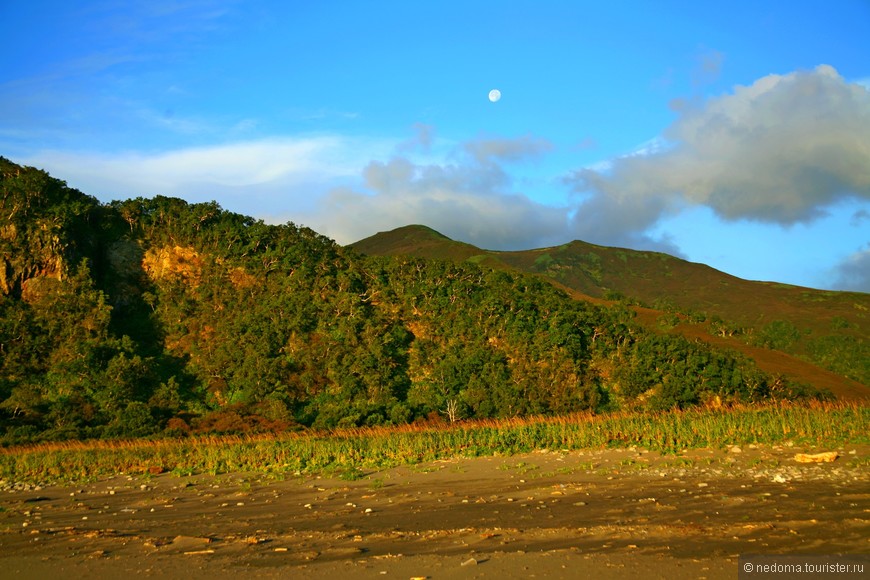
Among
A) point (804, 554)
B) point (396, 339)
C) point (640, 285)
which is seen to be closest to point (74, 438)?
point (396, 339)

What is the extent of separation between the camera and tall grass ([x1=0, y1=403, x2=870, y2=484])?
18.4 m

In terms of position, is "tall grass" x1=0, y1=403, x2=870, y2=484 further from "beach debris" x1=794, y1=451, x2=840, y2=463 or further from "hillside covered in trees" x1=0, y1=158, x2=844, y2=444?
"hillside covered in trees" x1=0, y1=158, x2=844, y2=444

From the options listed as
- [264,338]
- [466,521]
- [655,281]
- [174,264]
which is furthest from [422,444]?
[655,281]

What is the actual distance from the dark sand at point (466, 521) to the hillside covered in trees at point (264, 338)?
14389 mm

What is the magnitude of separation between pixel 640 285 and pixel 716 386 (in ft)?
147

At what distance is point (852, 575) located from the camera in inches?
289

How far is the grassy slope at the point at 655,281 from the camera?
6519 cm

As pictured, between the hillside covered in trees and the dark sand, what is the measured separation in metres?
14.4

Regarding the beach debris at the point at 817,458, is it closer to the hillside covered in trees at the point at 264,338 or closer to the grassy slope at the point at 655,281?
the hillside covered in trees at the point at 264,338

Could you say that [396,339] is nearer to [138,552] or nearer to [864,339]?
[138,552]

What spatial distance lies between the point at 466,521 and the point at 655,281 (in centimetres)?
7278

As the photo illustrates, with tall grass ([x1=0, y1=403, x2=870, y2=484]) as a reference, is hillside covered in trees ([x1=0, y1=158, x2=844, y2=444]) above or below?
above

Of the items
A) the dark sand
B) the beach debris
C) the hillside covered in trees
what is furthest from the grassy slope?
the dark sand

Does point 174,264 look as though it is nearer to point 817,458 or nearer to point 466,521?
point 466,521
